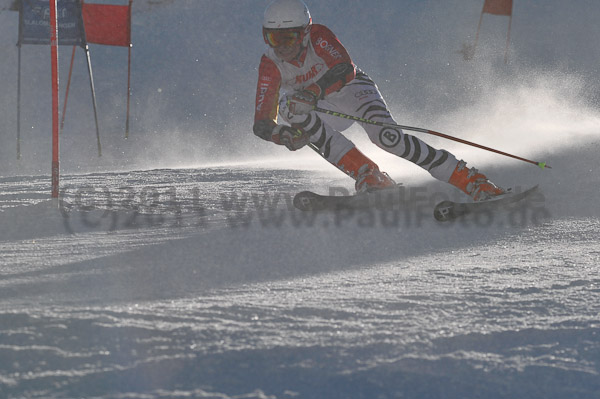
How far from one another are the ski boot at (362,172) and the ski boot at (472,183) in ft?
1.80

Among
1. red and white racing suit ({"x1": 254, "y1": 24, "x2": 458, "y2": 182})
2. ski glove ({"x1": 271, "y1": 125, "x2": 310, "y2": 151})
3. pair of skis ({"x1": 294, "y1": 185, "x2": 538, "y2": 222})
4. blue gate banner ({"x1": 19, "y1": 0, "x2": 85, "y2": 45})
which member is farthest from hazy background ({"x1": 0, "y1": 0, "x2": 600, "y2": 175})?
ski glove ({"x1": 271, "y1": 125, "x2": 310, "y2": 151})

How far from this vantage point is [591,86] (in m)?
15.7

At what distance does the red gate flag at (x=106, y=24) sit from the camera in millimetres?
10445

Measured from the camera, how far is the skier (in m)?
5.27

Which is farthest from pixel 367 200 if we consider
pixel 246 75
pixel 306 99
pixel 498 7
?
pixel 246 75

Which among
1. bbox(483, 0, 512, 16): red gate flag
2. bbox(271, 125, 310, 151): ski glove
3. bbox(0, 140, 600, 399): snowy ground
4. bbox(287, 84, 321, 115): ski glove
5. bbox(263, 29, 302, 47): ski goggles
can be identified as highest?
bbox(483, 0, 512, 16): red gate flag

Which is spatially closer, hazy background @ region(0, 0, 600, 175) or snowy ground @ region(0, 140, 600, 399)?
snowy ground @ region(0, 140, 600, 399)

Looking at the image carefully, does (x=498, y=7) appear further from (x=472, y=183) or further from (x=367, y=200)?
(x=367, y=200)

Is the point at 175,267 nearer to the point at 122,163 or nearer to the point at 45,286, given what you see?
the point at 45,286

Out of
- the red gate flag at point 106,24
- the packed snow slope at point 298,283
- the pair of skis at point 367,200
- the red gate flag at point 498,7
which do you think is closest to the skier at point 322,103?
the pair of skis at point 367,200

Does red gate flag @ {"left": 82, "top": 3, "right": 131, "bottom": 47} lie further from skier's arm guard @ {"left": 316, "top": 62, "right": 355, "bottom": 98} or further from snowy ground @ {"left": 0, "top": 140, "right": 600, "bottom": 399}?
snowy ground @ {"left": 0, "top": 140, "right": 600, "bottom": 399}

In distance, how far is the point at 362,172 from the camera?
5598 millimetres

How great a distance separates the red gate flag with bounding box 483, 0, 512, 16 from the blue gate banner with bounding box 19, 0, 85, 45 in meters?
8.05

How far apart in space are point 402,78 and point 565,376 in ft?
50.7
